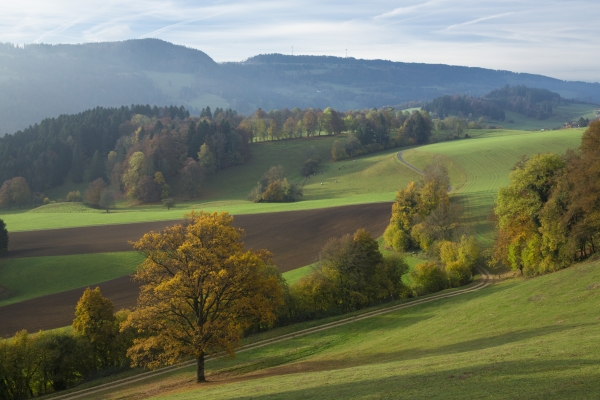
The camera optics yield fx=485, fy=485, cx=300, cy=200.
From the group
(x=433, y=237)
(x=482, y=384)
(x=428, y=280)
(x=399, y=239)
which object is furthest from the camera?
(x=399, y=239)

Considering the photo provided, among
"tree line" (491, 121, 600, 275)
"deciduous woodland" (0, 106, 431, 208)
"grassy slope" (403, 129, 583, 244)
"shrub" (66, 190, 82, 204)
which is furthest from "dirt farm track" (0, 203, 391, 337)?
"shrub" (66, 190, 82, 204)

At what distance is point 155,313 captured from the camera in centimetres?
2634

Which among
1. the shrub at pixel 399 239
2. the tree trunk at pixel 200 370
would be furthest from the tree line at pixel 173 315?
the shrub at pixel 399 239

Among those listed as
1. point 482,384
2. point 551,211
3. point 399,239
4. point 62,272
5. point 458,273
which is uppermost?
point 551,211

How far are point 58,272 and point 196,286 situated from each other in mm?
39796

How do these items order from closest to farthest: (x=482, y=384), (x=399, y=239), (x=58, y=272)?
(x=482, y=384), (x=58, y=272), (x=399, y=239)

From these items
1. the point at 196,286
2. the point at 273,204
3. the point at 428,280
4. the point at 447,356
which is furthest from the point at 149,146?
the point at 447,356

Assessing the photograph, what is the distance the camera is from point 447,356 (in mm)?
21438

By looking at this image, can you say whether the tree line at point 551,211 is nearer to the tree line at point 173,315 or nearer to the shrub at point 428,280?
the shrub at point 428,280

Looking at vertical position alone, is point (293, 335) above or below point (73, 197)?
below

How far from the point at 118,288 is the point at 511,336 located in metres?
44.0

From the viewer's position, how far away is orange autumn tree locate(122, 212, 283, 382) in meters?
26.0

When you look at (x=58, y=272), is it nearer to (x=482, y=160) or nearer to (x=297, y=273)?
(x=297, y=273)

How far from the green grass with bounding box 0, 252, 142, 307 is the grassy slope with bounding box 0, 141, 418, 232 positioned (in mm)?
20538
